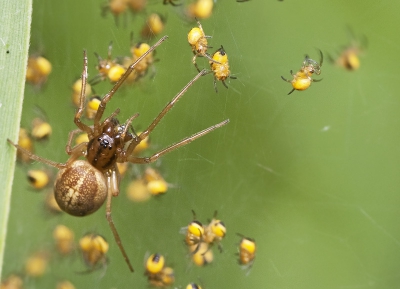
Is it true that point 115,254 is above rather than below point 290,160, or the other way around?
below

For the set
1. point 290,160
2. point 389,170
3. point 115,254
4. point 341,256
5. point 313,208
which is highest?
point 389,170

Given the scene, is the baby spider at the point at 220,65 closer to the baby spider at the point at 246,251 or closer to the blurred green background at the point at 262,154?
the blurred green background at the point at 262,154

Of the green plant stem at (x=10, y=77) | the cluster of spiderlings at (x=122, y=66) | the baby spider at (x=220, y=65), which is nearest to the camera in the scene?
the green plant stem at (x=10, y=77)

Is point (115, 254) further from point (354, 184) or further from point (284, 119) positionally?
point (354, 184)

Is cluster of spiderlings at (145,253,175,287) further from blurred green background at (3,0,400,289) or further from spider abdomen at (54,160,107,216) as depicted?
spider abdomen at (54,160,107,216)

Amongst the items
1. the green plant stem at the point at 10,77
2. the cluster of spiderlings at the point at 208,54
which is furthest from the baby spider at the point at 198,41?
the green plant stem at the point at 10,77

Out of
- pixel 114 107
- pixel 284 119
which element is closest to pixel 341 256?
pixel 284 119

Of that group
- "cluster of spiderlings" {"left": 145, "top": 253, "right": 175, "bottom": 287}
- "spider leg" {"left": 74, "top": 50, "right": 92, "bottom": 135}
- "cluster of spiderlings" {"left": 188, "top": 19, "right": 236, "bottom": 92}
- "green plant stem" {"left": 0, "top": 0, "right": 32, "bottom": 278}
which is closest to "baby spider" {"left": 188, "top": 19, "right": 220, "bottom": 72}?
"cluster of spiderlings" {"left": 188, "top": 19, "right": 236, "bottom": 92}
